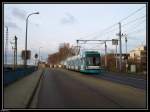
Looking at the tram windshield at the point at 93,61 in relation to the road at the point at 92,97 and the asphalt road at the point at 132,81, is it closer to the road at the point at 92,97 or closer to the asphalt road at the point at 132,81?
the asphalt road at the point at 132,81

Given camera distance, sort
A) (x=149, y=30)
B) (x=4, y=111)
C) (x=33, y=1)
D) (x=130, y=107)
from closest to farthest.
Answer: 1. (x=4, y=111)
2. (x=33, y=1)
3. (x=130, y=107)
4. (x=149, y=30)

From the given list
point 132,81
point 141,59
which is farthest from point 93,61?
point 141,59

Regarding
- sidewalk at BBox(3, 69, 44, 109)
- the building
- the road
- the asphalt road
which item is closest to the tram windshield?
the asphalt road

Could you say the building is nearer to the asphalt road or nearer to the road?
the asphalt road

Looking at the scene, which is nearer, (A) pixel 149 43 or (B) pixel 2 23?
(B) pixel 2 23

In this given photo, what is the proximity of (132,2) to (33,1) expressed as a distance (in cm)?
367

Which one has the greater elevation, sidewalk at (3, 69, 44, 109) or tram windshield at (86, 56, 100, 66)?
tram windshield at (86, 56, 100, 66)

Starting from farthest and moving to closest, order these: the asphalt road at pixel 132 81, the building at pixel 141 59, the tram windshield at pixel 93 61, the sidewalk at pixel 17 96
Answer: the building at pixel 141 59 → the tram windshield at pixel 93 61 → the asphalt road at pixel 132 81 → the sidewalk at pixel 17 96

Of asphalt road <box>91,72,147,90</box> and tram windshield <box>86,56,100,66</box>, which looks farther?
tram windshield <box>86,56,100,66</box>

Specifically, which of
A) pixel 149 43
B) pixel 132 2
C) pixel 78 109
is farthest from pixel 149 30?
pixel 78 109

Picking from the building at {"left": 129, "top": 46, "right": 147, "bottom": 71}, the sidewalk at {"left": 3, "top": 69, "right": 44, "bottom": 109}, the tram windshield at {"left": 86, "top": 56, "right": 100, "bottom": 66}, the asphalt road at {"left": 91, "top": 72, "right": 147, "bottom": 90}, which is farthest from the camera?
the building at {"left": 129, "top": 46, "right": 147, "bottom": 71}

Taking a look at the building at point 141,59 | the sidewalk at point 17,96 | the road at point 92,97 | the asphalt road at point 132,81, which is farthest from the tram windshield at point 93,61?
the sidewalk at point 17,96

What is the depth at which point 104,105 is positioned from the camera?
50.9 ft

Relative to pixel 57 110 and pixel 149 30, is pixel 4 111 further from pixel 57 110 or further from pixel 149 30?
pixel 149 30
